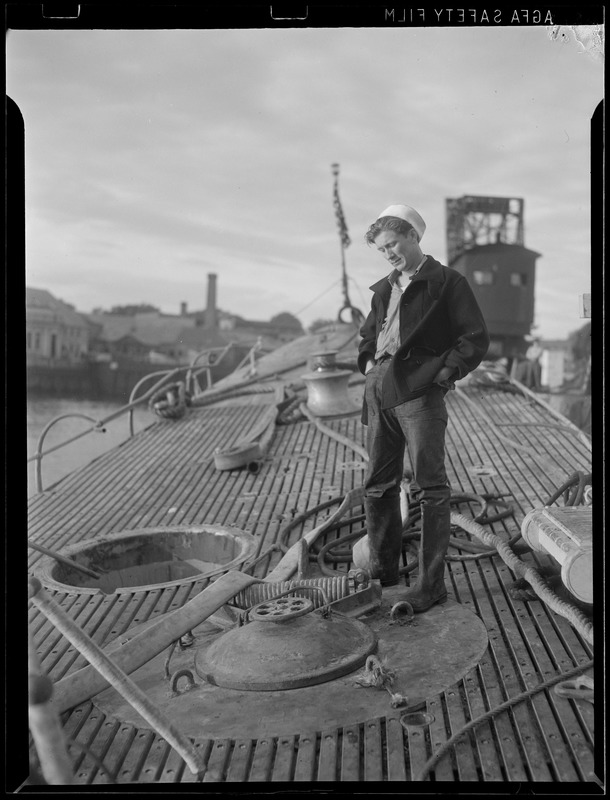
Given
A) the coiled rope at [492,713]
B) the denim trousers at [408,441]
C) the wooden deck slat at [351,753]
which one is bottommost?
the wooden deck slat at [351,753]

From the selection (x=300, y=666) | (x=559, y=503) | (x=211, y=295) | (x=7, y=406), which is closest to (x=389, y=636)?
(x=300, y=666)

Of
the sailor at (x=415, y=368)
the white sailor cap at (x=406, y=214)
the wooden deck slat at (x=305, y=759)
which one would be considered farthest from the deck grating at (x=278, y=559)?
the white sailor cap at (x=406, y=214)

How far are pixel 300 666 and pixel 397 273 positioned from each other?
1634mm

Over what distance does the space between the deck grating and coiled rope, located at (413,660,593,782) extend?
2 centimetres

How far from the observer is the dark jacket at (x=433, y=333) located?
10.4 ft

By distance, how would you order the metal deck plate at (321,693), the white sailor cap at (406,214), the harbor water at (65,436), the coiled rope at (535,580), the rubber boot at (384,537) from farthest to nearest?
the harbor water at (65,436) < the rubber boot at (384,537) < the white sailor cap at (406,214) < the coiled rope at (535,580) < the metal deck plate at (321,693)

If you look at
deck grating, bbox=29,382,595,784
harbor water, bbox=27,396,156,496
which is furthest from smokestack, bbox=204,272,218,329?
deck grating, bbox=29,382,595,784

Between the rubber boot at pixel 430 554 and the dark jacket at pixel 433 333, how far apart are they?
1.66 ft

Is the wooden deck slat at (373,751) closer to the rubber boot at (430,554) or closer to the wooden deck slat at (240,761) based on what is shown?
the wooden deck slat at (240,761)

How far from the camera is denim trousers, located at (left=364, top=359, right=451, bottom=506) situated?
3.33 meters

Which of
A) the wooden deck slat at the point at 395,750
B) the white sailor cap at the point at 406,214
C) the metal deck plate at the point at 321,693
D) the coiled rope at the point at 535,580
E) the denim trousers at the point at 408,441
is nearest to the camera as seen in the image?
the wooden deck slat at the point at 395,750

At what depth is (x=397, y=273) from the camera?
3.37m

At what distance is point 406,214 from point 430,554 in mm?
1426

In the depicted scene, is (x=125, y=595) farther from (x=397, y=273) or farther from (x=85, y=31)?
(x=85, y=31)
